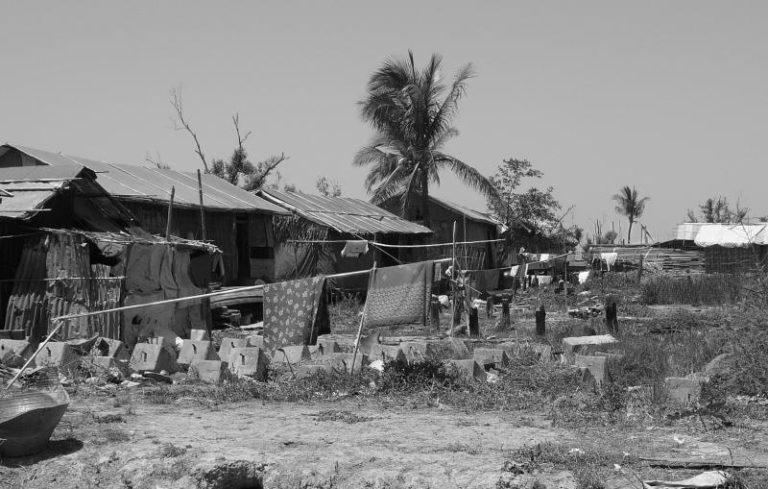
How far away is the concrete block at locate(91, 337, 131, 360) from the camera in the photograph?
10.2 m

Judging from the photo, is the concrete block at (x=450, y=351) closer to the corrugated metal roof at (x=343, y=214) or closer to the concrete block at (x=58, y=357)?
the concrete block at (x=58, y=357)

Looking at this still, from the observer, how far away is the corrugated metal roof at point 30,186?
11930 millimetres

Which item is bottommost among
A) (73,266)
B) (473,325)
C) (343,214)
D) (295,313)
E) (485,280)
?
(473,325)

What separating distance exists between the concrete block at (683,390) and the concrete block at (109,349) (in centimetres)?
601

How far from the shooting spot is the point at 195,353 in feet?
33.8

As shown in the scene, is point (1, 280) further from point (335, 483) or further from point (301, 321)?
point (335, 483)

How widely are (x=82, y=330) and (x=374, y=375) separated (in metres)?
4.61

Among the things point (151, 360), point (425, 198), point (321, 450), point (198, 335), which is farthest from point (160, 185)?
point (321, 450)

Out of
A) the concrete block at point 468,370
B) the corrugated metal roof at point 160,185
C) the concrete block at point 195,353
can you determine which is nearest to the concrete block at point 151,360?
the concrete block at point 195,353

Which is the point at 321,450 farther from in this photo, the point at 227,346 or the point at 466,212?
the point at 466,212

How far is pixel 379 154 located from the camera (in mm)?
29938

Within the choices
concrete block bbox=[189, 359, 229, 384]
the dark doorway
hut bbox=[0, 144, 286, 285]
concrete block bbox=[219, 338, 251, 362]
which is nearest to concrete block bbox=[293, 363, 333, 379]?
concrete block bbox=[189, 359, 229, 384]

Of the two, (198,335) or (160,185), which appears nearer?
(198,335)

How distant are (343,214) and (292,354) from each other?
1507cm
